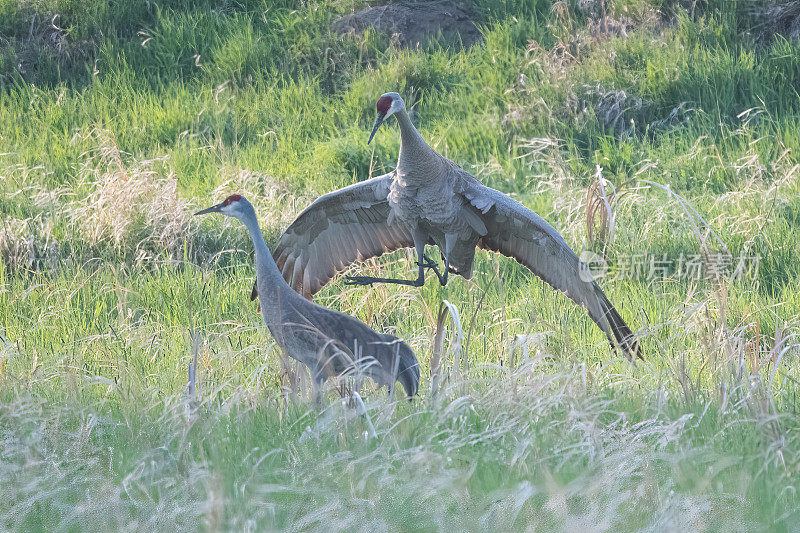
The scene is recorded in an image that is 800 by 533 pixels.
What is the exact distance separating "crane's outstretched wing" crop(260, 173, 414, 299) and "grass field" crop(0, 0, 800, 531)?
0.35 m

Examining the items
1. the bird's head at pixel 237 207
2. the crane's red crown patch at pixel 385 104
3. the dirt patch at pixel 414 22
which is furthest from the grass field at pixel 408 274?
the crane's red crown patch at pixel 385 104

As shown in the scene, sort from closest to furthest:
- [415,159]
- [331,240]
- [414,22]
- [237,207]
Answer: [237,207] < [415,159] < [331,240] < [414,22]

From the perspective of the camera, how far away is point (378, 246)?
5.39 meters

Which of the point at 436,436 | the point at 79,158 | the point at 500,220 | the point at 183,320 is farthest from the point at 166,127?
the point at 436,436

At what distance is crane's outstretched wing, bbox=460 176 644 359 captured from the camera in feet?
15.6

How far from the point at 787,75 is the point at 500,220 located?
4.41 meters

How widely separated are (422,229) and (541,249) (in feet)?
2.01

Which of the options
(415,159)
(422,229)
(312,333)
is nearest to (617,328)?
(422,229)

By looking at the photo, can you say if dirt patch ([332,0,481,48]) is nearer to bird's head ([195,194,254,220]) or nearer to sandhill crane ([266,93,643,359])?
sandhill crane ([266,93,643,359])

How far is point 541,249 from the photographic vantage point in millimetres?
5051

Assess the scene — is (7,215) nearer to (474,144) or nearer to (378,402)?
(474,144)

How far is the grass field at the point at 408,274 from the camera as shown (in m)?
3.11

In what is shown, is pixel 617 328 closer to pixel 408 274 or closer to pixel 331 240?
pixel 331 240

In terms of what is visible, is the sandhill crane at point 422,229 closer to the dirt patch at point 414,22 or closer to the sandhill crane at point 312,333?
the sandhill crane at point 312,333
